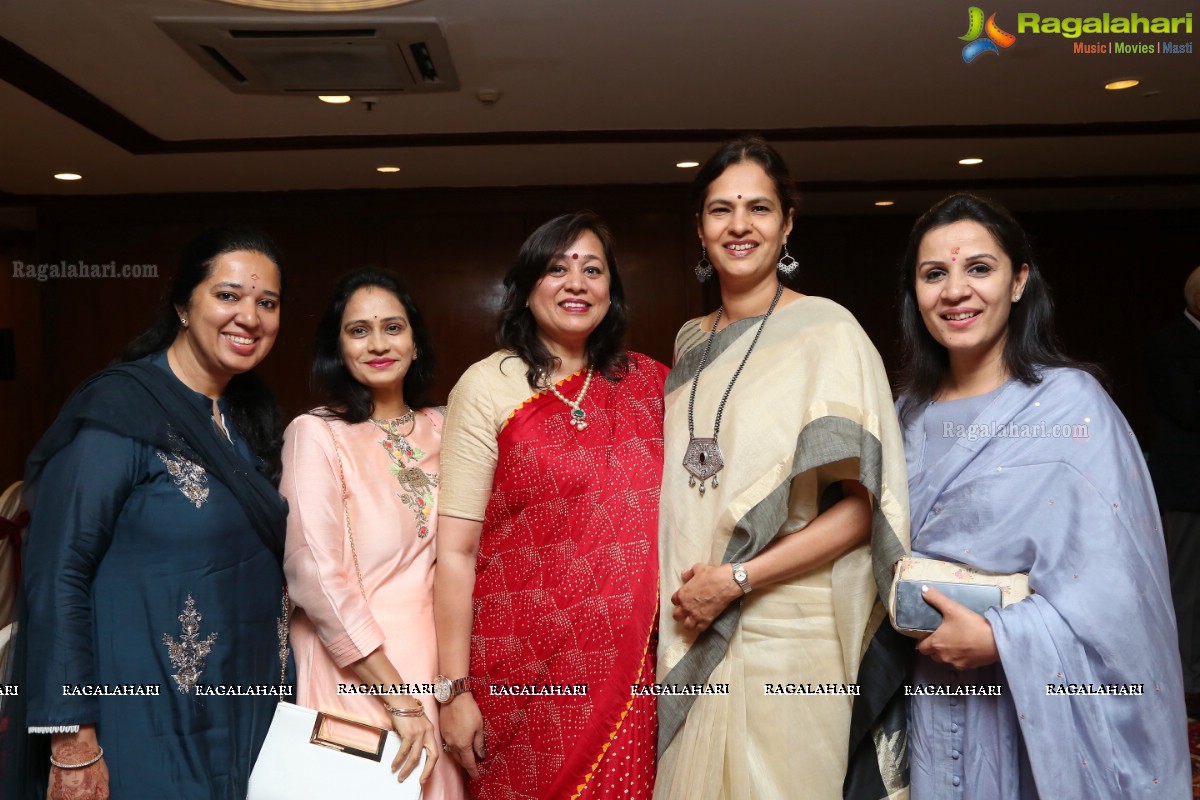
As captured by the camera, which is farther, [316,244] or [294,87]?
[316,244]

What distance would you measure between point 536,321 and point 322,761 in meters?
0.96

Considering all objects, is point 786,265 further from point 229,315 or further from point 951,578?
point 229,315

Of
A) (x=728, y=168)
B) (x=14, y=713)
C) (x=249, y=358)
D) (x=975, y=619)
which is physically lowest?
(x=14, y=713)

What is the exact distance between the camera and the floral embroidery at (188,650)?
1672 millimetres

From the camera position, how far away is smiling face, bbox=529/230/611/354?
6.21 feet

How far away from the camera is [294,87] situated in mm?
3840

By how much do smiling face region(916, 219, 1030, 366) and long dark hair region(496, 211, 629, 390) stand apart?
648 millimetres

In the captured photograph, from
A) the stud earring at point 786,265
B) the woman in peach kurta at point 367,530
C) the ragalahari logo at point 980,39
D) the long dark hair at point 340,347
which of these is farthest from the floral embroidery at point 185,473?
the ragalahari logo at point 980,39

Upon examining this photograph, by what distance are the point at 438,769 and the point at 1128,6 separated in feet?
11.1

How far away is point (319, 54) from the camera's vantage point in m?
3.39

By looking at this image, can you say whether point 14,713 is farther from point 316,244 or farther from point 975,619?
point 316,244

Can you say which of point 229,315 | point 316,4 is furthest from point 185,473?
point 316,4

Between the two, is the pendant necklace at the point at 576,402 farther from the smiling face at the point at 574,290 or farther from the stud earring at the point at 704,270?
the stud earring at the point at 704,270

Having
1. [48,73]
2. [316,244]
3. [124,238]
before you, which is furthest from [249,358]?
[124,238]
